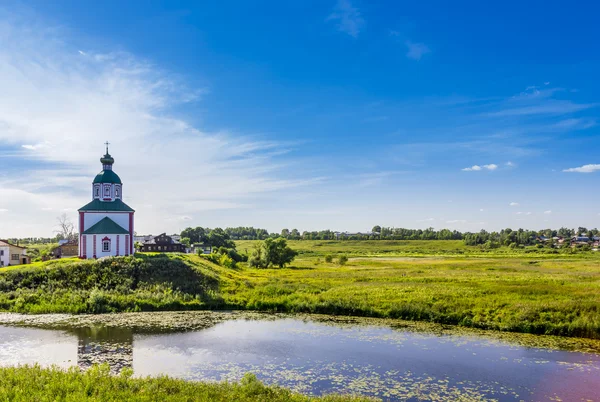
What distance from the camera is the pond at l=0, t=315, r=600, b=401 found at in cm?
1889

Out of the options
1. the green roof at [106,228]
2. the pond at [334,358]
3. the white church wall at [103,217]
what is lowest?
the pond at [334,358]

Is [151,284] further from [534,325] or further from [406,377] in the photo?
[534,325]

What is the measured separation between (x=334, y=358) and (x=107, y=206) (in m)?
42.0

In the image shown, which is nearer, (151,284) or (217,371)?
(217,371)

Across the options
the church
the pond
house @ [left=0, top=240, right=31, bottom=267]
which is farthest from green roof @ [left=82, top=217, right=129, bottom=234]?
the pond

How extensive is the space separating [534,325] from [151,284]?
108 ft

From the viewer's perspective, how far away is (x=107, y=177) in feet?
187

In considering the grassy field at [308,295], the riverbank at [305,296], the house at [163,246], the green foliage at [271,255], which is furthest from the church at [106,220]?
the green foliage at [271,255]

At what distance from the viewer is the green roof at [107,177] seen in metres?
56.8

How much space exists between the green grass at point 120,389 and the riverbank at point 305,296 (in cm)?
1795

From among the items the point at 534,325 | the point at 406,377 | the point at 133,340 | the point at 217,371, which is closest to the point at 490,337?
the point at 534,325

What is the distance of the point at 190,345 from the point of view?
83.4ft

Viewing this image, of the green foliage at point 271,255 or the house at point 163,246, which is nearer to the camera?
the green foliage at point 271,255

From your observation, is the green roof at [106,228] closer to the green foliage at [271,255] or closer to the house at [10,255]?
the house at [10,255]
